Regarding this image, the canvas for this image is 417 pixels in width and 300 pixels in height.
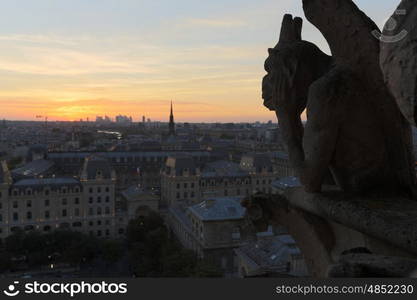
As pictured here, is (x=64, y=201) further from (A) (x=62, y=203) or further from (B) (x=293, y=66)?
(B) (x=293, y=66)

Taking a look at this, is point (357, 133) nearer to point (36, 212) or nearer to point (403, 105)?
point (403, 105)

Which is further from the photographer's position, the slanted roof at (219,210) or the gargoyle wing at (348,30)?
the slanted roof at (219,210)

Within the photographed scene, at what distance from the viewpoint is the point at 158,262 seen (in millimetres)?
35781

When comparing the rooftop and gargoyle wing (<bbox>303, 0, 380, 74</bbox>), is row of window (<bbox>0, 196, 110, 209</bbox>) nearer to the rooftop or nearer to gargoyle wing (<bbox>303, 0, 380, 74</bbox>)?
the rooftop

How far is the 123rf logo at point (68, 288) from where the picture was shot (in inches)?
157

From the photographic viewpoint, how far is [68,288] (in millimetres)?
4074

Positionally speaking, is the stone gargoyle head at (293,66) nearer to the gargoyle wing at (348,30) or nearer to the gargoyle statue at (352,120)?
the gargoyle statue at (352,120)

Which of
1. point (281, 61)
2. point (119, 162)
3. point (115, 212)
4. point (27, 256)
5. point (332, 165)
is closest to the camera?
point (332, 165)

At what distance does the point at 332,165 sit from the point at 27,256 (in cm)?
4030

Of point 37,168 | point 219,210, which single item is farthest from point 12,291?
point 37,168

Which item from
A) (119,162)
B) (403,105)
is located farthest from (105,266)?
(403,105)

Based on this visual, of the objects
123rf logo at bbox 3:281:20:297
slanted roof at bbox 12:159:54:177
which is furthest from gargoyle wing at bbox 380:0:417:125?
slanted roof at bbox 12:159:54:177

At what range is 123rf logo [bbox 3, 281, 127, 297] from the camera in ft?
13.1

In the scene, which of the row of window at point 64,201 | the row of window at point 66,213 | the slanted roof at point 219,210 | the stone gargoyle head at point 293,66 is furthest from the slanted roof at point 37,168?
the stone gargoyle head at point 293,66
